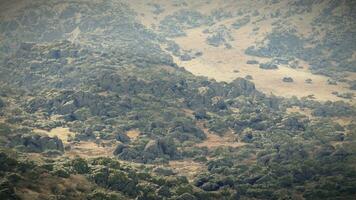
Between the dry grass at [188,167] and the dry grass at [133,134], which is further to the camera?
the dry grass at [133,134]

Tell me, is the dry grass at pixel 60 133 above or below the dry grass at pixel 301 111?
below

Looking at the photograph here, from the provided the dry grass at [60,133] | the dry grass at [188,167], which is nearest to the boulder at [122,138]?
the dry grass at [60,133]

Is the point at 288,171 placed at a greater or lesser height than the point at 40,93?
lesser

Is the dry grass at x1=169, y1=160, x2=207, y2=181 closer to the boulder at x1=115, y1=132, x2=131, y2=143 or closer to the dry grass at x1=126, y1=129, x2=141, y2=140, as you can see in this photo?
the boulder at x1=115, y1=132, x2=131, y2=143

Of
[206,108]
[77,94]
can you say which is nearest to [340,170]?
[206,108]

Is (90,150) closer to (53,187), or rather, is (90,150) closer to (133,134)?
(133,134)

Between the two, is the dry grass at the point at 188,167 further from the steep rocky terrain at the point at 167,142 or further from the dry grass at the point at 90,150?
the dry grass at the point at 90,150

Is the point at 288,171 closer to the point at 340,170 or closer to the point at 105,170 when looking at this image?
the point at 340,170

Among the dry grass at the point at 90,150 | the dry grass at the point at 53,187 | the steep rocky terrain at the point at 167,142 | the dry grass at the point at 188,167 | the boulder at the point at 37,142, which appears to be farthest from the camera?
the dry grass at the point at 90,150

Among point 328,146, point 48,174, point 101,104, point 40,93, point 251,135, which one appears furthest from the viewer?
point 40,93

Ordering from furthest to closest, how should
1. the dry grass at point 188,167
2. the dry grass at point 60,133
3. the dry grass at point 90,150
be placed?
the dry grass at point 60,133, the dry grass at point 90,150, the dry grass at point 188,167

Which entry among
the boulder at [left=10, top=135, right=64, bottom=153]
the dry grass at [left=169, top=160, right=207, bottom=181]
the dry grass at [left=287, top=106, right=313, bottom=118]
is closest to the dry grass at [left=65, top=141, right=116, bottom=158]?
the boulder at [left=10, top=135, right=64, bottom=153]
